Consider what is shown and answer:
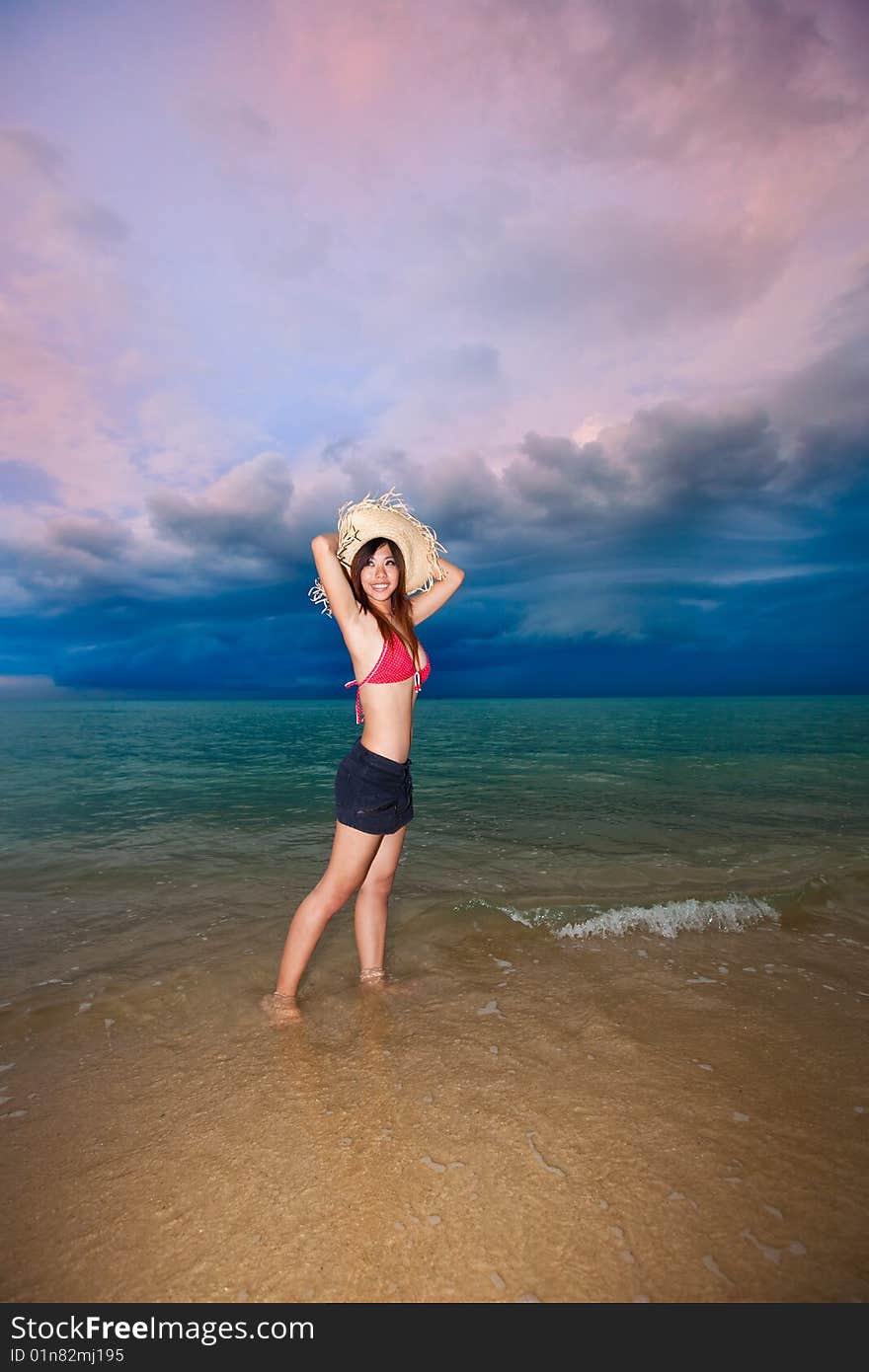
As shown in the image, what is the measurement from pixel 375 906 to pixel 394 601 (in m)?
2.04

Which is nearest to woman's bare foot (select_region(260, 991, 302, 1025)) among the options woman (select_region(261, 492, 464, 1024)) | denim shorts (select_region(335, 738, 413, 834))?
woman (select_region(261, 492, 464, 1024))

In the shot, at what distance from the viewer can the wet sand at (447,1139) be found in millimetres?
1830

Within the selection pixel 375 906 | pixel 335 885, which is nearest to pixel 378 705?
pixel 335 885

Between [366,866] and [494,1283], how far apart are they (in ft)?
6.13

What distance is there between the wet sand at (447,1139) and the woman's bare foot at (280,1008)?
0.25ft

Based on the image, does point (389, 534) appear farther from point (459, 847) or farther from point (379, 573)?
point (459, 847)

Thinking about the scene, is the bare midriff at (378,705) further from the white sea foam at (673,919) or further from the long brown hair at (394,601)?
the white sea foam at (673,919)

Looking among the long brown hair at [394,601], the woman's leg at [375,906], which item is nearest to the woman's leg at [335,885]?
the woman's leg at [375,906]

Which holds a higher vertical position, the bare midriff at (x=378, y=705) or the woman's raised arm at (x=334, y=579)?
the woman's raised arm at (x=334, y=579)

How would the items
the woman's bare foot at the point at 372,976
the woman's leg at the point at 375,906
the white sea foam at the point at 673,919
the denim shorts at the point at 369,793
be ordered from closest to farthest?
the denim shorts at the point at 369,793
the woman's leg at the point at 375,906
the woman's bare foot at the point at 372,976
the white sea foam at the point at 673,919

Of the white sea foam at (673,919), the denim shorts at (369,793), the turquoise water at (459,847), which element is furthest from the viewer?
the turquoise water at (459,847)

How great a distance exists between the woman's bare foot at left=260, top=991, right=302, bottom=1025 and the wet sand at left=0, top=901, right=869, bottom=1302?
0.08 metres

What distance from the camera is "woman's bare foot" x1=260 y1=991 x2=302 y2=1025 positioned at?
11.1ft
